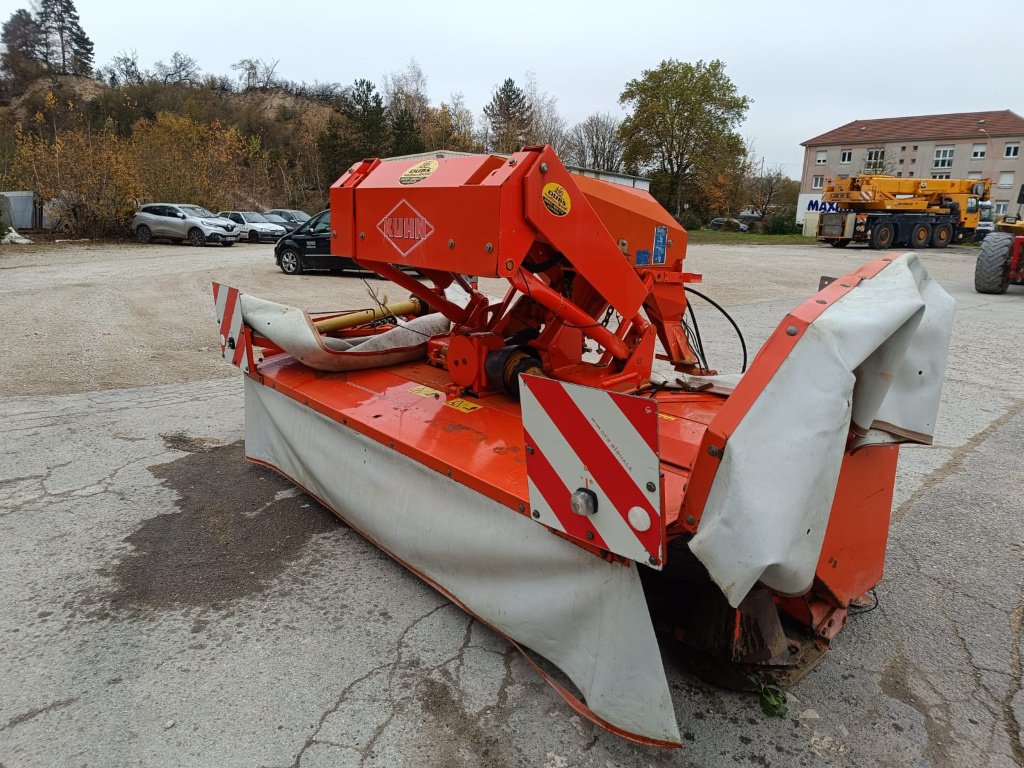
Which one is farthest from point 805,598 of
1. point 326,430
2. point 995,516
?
point 326,430

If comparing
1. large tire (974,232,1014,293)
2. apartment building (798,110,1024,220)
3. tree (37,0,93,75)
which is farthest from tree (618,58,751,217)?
tree (37,0,93,75)

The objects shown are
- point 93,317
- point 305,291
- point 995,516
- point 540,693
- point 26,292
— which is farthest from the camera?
point 305,291

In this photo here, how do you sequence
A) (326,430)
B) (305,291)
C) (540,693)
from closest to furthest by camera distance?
(540,693) → (326,430) → (305,291)

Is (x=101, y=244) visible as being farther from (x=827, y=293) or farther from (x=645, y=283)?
(x=827, y=293)

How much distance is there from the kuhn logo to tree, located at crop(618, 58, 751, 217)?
42793 millimetres

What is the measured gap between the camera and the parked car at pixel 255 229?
2560cm

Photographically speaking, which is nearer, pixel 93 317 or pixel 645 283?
pixel 645 283

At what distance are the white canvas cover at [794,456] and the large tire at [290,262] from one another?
14.4 metres

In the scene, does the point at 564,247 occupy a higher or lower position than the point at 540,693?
higher

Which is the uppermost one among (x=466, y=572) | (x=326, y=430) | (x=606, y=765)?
(x=326, y=430)

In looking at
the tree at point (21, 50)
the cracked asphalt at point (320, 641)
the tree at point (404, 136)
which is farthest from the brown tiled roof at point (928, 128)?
the tree at point (21, 50)

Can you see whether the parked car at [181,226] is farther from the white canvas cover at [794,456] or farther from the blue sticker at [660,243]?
the white canvas cover at [794,456]

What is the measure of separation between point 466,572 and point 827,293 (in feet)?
5.14

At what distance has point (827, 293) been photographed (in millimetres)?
1920
